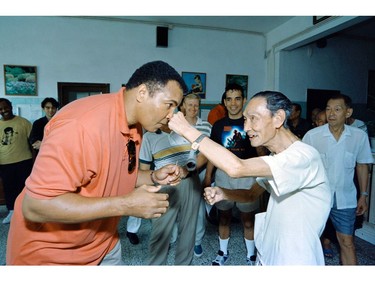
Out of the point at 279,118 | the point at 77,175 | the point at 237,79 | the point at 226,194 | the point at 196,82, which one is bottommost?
the point at 226,194

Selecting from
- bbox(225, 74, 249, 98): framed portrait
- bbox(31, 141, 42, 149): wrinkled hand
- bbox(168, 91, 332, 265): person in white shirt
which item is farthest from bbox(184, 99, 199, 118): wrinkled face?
bbox(225, 74, 249, 98): framed portrait

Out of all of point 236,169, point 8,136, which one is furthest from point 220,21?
point 236,169

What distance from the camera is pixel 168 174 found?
1484mm

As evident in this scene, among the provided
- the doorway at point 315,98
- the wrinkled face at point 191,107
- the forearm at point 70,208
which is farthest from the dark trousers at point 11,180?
the doorway at point 315,98

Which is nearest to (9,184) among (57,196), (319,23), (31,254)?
(31,254)

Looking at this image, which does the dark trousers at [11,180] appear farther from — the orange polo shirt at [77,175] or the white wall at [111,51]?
the orange polo shirt at [77,175]

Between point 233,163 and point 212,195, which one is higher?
point 233,163

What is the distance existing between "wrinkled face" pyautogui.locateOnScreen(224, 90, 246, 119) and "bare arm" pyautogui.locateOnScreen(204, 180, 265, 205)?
3.59 feet

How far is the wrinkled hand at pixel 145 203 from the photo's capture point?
969 mm

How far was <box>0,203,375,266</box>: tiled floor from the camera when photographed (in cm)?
251

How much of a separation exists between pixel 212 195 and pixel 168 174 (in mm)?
283

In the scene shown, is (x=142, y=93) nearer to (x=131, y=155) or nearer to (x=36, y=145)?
(x=131, y=155)
